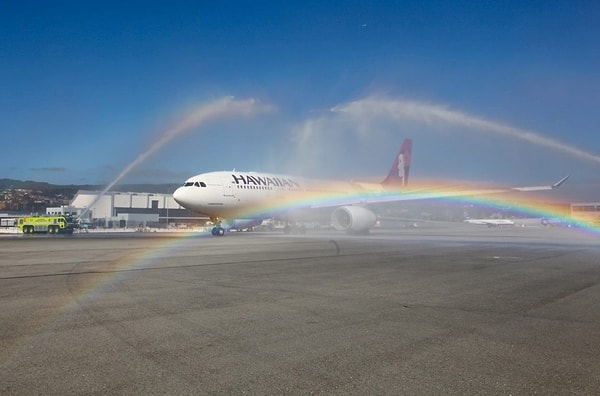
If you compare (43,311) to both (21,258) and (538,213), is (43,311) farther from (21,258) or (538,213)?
(538,213)

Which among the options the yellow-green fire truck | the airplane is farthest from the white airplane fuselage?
the yellow-green fire truck

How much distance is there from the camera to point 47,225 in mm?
50000

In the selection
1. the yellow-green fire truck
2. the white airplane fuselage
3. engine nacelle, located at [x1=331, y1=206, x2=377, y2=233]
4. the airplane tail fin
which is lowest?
the yellow-green fire truck

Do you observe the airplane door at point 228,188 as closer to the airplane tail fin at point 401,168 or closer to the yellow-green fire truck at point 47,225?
the yellow-green fire truck at point 47,225

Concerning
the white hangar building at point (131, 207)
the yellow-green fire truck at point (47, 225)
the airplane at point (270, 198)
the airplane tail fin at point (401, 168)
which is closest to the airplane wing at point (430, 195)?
the airplane at point (270, 198)

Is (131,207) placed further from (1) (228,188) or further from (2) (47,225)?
(1) (228,188)

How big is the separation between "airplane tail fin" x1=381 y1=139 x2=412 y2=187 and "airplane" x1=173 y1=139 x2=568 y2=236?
1169 cm

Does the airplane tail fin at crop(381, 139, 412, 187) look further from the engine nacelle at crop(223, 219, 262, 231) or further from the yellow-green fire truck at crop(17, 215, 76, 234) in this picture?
the yellow-green fire truck at crop(17, 215, 76, 234)

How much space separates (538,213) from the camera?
272ft

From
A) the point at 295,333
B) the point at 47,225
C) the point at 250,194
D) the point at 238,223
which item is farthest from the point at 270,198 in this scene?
the point at 295,333

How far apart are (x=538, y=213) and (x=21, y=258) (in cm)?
8218

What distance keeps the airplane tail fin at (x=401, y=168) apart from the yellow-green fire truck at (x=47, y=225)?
120 feet

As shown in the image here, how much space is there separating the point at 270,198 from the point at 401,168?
26393mm

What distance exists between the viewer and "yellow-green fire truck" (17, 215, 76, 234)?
4972cm
